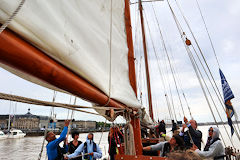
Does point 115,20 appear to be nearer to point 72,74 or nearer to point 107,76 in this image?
point 107,76

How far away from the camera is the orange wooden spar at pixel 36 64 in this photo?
555 mm

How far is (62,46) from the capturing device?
→ 84cm

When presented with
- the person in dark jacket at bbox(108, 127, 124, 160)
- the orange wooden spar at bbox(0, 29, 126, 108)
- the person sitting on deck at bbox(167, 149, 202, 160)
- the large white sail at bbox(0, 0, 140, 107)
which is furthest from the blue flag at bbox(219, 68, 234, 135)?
the orange wooden spar at bbox(0, 29, 126, 108)

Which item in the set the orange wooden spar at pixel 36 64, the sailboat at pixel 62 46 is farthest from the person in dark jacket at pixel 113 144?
the orange wooden spar at pixel 36 64

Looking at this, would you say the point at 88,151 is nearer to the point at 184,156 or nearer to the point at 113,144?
the point at 113,144

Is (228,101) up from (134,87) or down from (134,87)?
down

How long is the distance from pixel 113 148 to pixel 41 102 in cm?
365

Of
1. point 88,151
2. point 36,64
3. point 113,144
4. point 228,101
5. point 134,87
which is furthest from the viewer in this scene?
point 113,144

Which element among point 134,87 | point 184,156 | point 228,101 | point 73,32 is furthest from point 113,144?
point 73,32

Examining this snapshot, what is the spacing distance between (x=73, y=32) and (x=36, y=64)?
42 centimetres

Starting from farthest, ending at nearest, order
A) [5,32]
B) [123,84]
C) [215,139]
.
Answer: [215,139]
[123,84]
[5,32]

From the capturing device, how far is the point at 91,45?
1.25m

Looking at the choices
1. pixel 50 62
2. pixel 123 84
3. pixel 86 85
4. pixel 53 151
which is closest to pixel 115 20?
pixel 123 84

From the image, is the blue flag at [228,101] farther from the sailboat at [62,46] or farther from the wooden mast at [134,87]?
the sailboat at [62,46]
